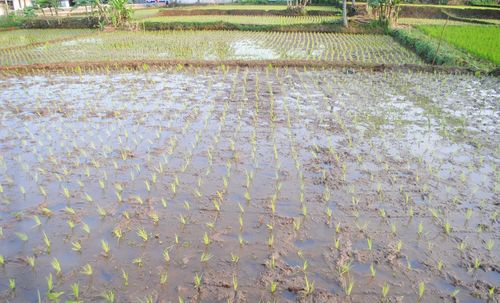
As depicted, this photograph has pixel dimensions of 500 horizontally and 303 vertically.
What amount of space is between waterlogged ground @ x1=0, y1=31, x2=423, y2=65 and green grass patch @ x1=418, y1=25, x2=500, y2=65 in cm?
130

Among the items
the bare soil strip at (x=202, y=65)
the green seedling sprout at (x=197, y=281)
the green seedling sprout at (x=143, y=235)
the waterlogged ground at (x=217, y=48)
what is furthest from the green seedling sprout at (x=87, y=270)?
the waterlogged ground at (x=217, y=48)

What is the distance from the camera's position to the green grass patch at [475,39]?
9.63 m

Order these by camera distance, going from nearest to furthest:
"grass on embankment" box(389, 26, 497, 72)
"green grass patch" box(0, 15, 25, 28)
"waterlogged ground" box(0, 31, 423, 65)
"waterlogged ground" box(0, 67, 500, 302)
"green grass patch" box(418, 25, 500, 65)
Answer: "waterlogged ground" box(0, 67, 500, 302), "grass on embankment" box(389, 26, 497, 72), "green grass patch" box(418, 25, 500, 65), "waterlogged ground" box(0, 31, 423, 65), "green grass patch" box(0, 15, 25, 28)

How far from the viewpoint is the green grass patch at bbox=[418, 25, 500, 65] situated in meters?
9.63

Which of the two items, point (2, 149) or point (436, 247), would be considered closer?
point (436, 247)

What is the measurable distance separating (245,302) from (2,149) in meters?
3.79

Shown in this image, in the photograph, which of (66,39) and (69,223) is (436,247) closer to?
(69,223)

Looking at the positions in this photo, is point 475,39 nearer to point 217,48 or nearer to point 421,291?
point 217,48

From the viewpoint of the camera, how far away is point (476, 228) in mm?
3184

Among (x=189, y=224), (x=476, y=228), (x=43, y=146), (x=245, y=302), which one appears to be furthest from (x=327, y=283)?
(x=43, y=146)

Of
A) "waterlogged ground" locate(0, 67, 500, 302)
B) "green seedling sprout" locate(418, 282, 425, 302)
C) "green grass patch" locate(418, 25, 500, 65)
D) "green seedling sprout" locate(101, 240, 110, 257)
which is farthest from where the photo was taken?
"green grass patch" locate(418, 25, 500, 65)

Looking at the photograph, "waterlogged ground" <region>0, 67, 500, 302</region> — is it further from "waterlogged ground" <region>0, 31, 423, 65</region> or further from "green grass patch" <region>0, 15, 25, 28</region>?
"green grass patch" <region>0, 15, 25, 28</region>

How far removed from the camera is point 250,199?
142 inches

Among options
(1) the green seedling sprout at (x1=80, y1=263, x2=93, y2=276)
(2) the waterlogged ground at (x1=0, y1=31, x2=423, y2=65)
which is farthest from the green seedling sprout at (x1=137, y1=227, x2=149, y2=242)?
(2) the waterlogged ground at (x1=0, y1=31, x2=423, y2=65)
